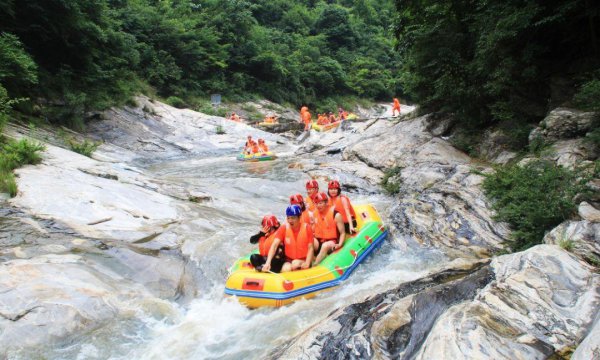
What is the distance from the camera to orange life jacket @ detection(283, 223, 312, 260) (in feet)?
19.5

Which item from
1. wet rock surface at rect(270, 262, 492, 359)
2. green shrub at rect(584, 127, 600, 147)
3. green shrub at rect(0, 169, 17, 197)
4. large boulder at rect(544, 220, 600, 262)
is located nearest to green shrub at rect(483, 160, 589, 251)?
large boulder at rect(544, 220, 600, 262)

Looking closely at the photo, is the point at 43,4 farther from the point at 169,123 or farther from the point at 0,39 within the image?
the point at 169,123

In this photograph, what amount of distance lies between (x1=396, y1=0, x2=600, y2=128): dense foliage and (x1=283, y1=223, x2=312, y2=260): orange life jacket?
5366 millimetres

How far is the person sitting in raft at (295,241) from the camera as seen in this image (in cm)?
584

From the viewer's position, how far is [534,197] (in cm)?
602

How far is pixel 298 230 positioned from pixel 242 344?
1945 millimetres

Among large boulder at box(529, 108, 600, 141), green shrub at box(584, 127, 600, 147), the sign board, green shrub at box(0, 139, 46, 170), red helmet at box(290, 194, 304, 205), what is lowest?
red helmet at box(290, 194, 304, 205)

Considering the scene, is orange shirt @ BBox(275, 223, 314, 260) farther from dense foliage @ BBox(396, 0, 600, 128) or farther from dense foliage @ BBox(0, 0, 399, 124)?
dense foliage @ BBox(0, 0, 399, 124)

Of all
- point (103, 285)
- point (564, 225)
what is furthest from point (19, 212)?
→ point (564, 225)

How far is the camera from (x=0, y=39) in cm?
1184

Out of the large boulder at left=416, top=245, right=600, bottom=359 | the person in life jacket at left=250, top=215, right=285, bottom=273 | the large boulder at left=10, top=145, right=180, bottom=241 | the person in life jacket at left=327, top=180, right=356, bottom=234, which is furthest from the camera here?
the person in life jacket at left=327, top=180, right=356, bottom=234

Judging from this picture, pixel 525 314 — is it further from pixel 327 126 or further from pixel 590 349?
pixel 327 126

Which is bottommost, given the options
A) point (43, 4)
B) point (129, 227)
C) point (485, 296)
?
point (129, 227)

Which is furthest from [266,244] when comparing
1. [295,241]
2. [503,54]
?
[503,54]
